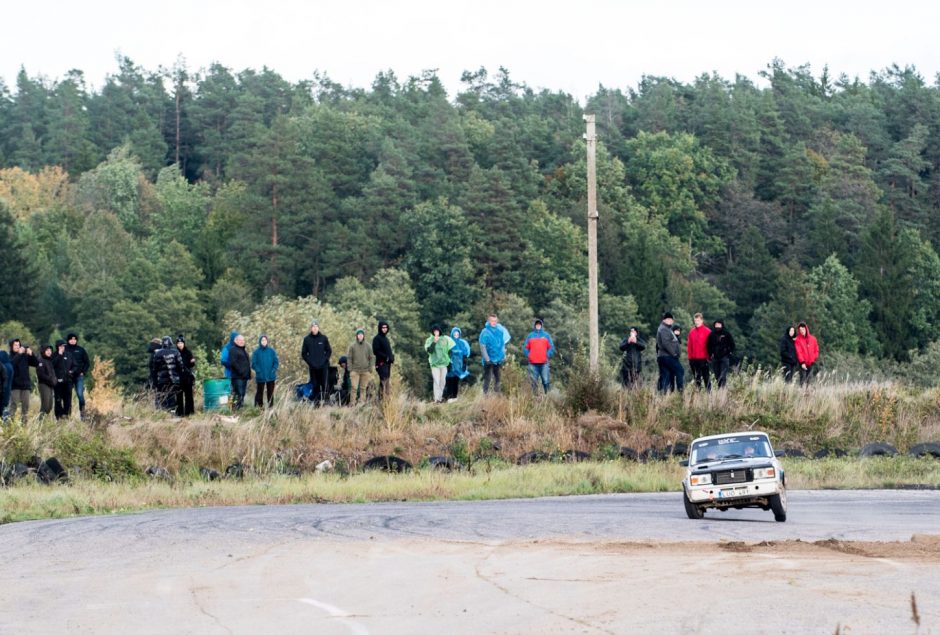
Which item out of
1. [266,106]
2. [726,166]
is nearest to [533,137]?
[726,166]

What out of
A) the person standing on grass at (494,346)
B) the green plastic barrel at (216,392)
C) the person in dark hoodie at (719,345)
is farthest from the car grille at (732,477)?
the green plastic barrel at (216,392)

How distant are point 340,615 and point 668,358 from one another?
22056 millimetres

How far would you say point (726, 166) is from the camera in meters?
149

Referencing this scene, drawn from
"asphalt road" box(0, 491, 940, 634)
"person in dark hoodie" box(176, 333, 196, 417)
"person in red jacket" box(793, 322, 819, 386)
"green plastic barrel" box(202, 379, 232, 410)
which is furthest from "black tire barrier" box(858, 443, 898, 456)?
"person in dark hoodie" box(176, 333, 196, 417)

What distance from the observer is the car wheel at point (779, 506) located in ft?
68.3

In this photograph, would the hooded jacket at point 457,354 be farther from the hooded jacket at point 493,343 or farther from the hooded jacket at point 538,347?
the hooded jacket at point 538,347

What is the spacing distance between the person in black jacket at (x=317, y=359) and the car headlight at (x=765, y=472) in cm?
1397

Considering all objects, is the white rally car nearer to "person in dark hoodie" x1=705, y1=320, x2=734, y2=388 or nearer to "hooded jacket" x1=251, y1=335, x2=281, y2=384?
"person in dark hoodie" x1=705, y1=320, x2=734, y2=388

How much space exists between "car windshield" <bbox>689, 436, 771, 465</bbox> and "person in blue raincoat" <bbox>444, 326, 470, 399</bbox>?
14296mm

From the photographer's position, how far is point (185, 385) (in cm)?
3347

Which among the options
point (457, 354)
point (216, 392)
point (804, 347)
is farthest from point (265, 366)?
point (804, 347)

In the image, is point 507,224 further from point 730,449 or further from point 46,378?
point 730,449

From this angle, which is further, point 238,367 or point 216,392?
point 216,392

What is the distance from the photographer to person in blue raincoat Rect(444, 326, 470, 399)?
3612 cm
